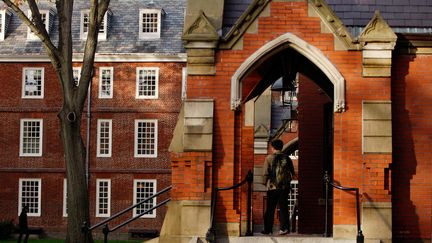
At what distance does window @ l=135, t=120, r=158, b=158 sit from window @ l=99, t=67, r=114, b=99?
7.96 ft

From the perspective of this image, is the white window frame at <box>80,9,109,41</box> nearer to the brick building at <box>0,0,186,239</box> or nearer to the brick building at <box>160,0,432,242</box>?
the brick building at <box>0,0,186,239</box>

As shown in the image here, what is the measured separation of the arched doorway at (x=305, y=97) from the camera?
40.6 ft

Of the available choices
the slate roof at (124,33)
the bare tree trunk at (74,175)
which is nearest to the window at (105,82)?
the slate roof at (124,33)

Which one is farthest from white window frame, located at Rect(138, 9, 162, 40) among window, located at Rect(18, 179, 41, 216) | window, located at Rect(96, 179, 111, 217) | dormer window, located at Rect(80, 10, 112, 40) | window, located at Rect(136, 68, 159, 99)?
window, located at Rect(18, 179, 41, 216)

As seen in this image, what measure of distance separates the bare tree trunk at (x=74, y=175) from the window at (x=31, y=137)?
27.2 m

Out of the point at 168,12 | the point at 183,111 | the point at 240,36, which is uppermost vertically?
the point at 168,12

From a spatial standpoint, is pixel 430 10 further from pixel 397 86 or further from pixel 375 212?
pixel 375 212

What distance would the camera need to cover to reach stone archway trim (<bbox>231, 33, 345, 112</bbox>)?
40.2 feet

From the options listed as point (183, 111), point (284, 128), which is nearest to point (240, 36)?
point (183, 111)

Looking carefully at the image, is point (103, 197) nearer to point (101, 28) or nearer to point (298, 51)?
point (101, 28)

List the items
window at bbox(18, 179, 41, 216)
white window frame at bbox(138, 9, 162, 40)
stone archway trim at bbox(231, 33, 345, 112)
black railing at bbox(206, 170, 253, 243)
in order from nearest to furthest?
1. black railing at bbox(206, 170, 253, 243)
2. stone archway trim at bbox(231, 33, 345, 112)
3. window at bbox(18, 179, 41, 216)
4. white window frame at bbox(138, 9, 162, 40)

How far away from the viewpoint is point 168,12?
5216 centimetres

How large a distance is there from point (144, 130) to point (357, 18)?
121 ft

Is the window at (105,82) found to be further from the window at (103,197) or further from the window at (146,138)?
the window at (103,197)
